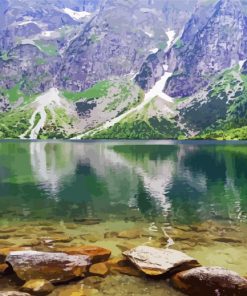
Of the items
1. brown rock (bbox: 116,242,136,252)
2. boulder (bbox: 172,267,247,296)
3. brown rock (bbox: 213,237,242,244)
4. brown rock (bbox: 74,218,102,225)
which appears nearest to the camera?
boulder (bbox: 172,267,247,296)

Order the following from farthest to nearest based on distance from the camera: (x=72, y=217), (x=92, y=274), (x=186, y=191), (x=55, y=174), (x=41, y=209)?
(x=55, y=174)
(x=186, y=191)
(x=41, y=209)
(x=72, y=217)
(x=92, y=274)

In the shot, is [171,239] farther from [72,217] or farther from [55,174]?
[55,174]

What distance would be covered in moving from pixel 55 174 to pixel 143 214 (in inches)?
2310

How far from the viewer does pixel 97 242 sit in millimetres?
39031

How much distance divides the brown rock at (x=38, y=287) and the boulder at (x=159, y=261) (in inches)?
279

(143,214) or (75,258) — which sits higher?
(75,258)

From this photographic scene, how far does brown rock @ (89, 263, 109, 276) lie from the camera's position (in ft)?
94.0

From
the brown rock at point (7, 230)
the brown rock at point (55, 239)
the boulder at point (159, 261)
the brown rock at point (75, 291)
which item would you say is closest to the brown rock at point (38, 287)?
the brown rock at point (75, 291)

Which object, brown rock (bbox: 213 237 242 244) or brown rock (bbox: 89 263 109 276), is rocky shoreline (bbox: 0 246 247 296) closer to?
brown rock (bbox: 89 263 109 276)

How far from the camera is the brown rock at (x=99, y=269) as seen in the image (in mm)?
28666

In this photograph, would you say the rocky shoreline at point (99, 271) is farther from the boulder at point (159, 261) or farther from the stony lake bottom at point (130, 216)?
the stony lake bottom at point (130, 216)

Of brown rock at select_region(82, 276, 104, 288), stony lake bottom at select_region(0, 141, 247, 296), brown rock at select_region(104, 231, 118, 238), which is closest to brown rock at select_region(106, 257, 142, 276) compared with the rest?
stony lake bottom at select_region(0, 141, 247, 296)

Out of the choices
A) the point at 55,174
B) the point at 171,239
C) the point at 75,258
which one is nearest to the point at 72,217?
the point at 171,239

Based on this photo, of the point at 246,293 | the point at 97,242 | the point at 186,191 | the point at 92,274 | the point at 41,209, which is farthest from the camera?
the point at 186,191
